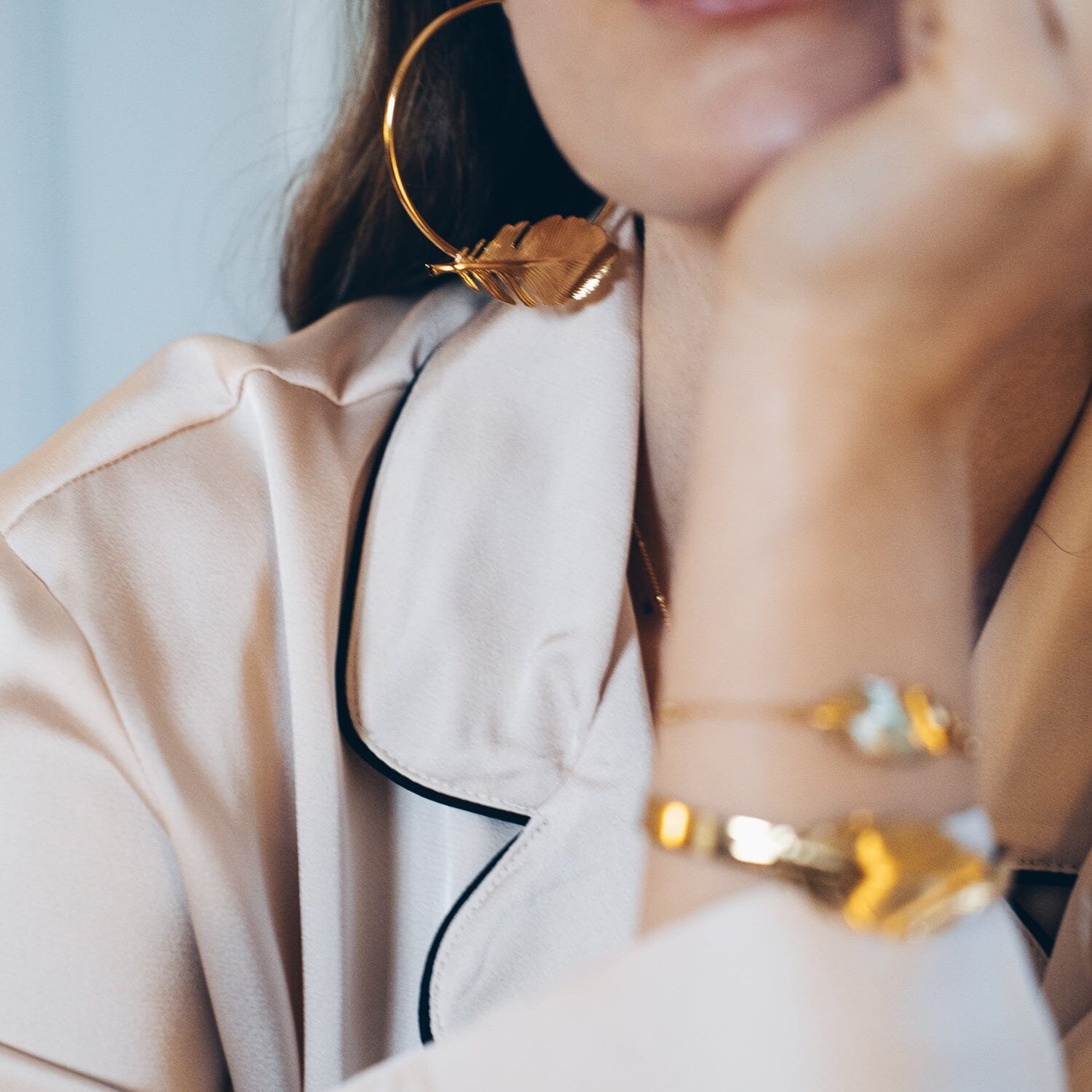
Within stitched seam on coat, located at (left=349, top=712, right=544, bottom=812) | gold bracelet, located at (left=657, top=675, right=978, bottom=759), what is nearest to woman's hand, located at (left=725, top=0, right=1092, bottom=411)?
gold bracelet, located at (left=657, top=675, right=978, bottom=759)

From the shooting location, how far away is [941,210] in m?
0.48

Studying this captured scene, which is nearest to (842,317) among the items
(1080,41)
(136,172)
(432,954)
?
(1080,41)

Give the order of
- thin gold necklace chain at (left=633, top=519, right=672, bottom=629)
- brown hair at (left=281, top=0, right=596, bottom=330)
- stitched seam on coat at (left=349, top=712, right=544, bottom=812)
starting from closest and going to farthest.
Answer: stitched seam on coat at (left=349, top=712, right=544, bottom=812) < thin gold necklace chain at (left=633, top=519, right=672, bottom=629) < brown hair at (left=281, top=0, right=596, bottom=330)

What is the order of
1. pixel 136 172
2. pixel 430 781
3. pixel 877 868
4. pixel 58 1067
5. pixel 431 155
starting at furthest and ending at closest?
pixel 136 172, pixel 431 155, pixel 430 781, pixel 58 1067, pixel 877 868

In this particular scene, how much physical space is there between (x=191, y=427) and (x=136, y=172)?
951mm

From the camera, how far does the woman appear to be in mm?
464

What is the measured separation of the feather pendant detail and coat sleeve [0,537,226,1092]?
0.38m

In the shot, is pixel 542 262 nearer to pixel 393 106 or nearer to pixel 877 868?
pixel 393 106

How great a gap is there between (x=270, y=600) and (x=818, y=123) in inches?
19.0

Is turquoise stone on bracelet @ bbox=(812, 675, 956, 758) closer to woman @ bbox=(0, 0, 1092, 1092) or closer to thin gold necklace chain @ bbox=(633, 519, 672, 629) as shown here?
woman @ bbox=(0, 0, 1092, 1092)

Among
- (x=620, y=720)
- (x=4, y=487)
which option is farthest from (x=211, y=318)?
(x=620, y=720)

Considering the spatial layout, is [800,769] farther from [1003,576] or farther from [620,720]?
[1003,576]

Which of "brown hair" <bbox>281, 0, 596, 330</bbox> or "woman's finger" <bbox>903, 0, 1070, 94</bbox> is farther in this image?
"brown hair" <bbox>281, 0, 596, 330</bbox>

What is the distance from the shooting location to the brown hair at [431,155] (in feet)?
3.18
